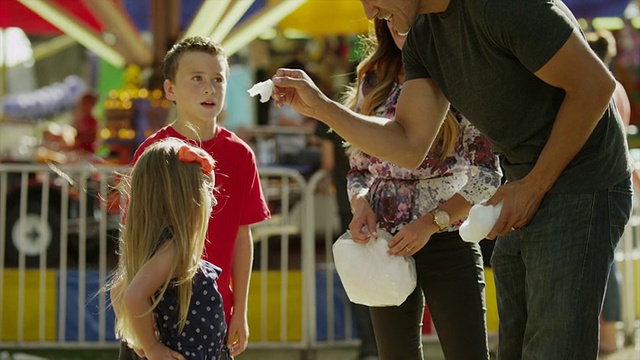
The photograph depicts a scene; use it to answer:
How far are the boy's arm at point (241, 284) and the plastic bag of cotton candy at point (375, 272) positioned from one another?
0.35 m

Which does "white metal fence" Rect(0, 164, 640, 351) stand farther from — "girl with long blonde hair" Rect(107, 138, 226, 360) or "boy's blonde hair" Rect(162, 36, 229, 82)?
"girl with long blonde hair" Rect(107, 138, 226, 360)

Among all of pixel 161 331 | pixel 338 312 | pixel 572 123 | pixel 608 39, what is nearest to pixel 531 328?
pixel 572 123

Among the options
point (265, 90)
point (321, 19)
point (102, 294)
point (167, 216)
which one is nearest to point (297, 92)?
point (265, 90)

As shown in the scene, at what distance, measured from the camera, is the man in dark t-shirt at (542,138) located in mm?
2502

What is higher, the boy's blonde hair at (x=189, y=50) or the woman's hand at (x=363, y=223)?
the boy's blonde hair at (x=189, y=50)

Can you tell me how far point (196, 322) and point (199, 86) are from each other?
853 mm

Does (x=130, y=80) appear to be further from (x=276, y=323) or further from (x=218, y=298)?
(x=218, y=298)

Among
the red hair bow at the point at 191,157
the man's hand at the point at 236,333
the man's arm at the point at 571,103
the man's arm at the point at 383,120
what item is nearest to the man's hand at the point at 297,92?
the man's arm at the point at 383,120

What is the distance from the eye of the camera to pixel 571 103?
8.26 feet

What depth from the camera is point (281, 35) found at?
13375mm

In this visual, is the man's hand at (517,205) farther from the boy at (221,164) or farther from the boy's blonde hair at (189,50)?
the boy's blonde hair at (189,50)

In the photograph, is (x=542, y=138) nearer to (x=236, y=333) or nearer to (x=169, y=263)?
(x=169, y=263)

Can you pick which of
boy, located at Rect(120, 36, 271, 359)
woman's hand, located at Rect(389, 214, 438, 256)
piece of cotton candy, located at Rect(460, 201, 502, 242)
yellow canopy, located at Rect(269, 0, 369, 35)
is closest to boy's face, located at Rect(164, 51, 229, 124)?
boy, located at Rect(120, 36, 271, 359)

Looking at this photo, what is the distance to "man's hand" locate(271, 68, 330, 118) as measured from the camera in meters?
2.84
